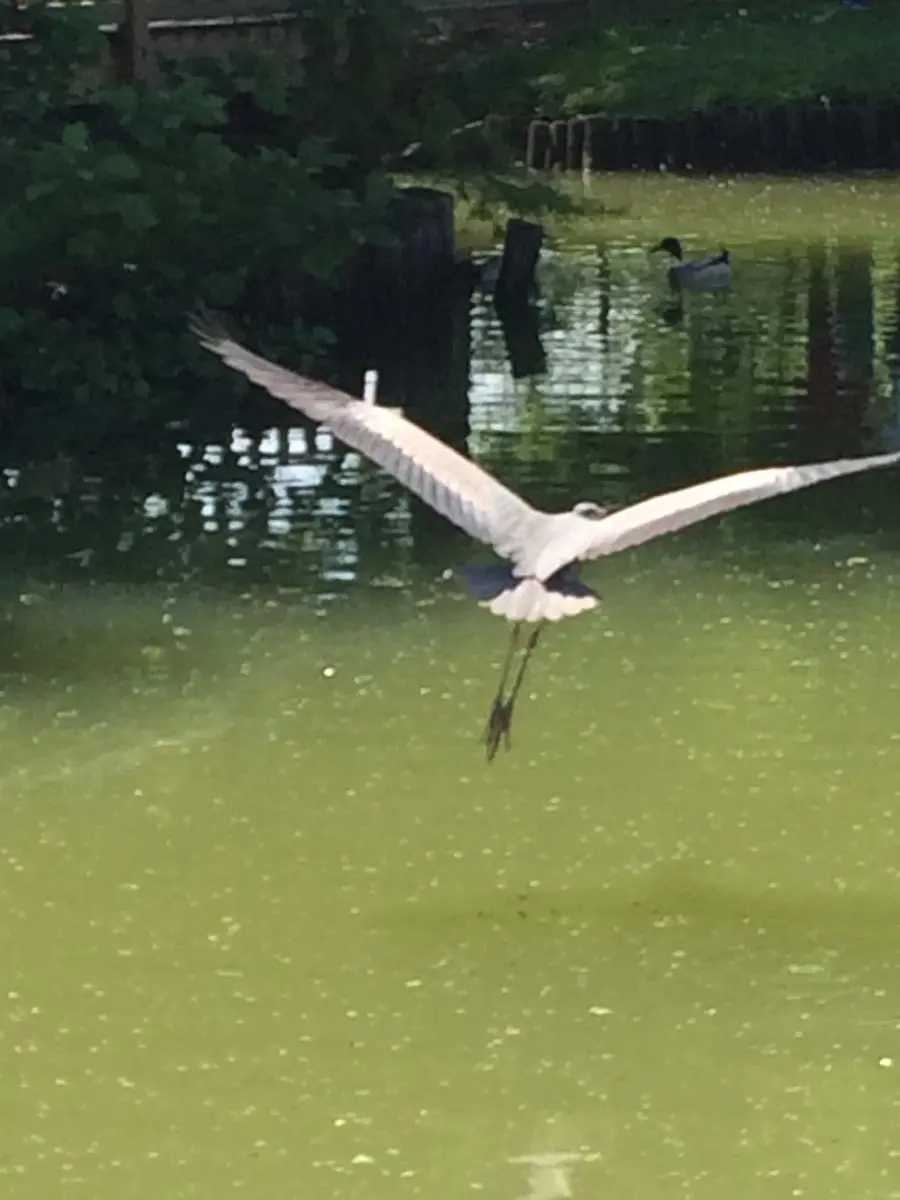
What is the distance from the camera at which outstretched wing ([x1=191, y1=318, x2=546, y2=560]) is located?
4.87m

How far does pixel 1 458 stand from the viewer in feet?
29.8

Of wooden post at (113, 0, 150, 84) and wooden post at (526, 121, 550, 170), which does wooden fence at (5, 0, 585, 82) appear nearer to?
wooden post at (113, 0, 150, 84)

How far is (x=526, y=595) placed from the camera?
4684 mm

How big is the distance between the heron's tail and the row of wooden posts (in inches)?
546

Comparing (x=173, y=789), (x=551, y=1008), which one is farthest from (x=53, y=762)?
(x=551, y=1008)

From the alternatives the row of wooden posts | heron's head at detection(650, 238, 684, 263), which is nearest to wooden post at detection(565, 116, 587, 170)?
the row of wooden posts

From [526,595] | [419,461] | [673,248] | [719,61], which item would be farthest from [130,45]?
[719,61]

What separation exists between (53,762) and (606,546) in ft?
5.61

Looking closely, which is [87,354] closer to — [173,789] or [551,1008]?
[173,789]

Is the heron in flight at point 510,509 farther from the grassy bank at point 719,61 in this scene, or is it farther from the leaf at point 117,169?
the grassy bank at point 719,61

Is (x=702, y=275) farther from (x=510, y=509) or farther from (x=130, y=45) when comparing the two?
(x=510, y=509)

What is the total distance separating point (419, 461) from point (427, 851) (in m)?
0.83

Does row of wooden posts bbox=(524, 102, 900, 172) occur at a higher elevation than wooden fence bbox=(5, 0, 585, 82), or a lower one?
lower

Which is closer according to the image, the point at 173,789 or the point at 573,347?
the point at 173,789
